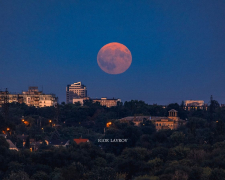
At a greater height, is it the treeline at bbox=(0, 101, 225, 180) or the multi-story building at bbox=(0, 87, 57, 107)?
the multi-story building at bbox=(0, 87, 57, 107)

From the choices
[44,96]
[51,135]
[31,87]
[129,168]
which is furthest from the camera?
[31,87]

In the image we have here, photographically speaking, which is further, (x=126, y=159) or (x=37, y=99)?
(x=37, y=99)

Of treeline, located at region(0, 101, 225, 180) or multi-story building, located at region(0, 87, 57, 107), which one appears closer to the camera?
treeline, located at region(0, 101, 225, 180)

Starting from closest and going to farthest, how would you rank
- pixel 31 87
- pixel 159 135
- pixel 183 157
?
1. pixel 183 157
2. pixel 159 135
3. pixel 31 87

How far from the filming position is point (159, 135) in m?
58.4

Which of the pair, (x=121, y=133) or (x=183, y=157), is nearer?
(x=183, y=157)

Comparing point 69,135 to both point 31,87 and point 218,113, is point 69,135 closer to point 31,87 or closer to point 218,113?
point 218,113

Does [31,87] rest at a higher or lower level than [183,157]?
higher

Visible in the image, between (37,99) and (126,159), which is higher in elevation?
(37,99)

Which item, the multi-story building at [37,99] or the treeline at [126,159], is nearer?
the treeline at [126,159]

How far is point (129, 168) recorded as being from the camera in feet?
131

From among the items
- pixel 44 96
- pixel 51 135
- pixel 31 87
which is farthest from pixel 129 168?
pixel 31 87

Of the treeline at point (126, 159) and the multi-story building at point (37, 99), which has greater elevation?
the multi-story building at point (37, 99)

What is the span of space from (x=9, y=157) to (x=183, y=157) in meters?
16.5
